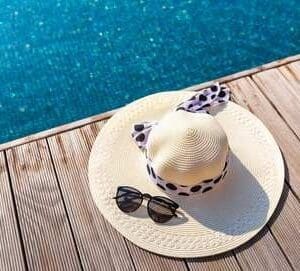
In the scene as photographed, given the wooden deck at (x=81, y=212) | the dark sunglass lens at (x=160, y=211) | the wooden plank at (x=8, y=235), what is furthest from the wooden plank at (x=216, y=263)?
the wooden plank at (x=8, y=235)

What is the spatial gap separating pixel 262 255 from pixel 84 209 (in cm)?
48

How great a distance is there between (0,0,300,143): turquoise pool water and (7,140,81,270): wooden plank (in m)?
0.56

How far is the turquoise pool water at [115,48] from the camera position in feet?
7.34

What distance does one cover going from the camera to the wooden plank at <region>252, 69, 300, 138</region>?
1663mm

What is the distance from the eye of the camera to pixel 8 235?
1437mm

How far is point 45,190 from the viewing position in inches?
60.0

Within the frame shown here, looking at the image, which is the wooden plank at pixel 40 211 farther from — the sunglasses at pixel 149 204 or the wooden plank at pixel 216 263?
the wooden plank at pixel 216 263

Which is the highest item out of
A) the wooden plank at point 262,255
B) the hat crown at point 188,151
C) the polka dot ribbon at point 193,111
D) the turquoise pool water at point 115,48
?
the hat crown at point 188,151

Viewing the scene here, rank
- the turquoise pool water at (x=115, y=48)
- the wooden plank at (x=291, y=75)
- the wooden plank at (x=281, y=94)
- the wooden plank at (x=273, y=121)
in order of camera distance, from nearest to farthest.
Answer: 1. the wooden plank at (x=273, y=121)
2. the wooden plank at (x=281, y=94)
3. the wooden plank at (x=291, y=75)
4. the turquoise pool water at (x=115, y=48)

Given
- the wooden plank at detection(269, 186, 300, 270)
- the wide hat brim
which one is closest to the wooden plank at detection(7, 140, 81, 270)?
the wide hat brim

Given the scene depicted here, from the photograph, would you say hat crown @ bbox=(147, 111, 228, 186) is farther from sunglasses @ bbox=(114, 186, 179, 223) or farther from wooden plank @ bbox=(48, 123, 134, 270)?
wooden plank @ bbox=(48, 123, 134, 270)

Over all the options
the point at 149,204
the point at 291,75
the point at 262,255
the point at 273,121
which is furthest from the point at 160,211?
the point at 291,75

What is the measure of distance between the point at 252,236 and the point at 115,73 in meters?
1.17

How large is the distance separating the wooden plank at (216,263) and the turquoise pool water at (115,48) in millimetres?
1007
